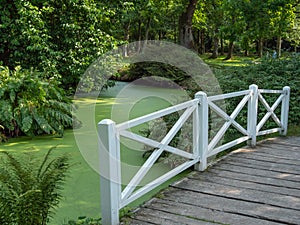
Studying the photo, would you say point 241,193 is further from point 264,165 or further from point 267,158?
point 267,158

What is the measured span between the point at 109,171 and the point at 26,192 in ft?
1.87

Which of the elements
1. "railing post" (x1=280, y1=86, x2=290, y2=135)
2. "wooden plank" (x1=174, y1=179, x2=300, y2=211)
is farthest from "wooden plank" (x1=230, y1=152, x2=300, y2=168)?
"railing post" (x1=280, y1=86, x2=290, y2=135)

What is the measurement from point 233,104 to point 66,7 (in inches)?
198

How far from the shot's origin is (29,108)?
6.31 m

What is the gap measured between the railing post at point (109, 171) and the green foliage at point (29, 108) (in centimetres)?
385

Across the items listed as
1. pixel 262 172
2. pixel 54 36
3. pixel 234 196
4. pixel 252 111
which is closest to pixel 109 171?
pixel 234 196

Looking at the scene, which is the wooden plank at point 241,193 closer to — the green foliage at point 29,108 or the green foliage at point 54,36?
the green foliage at point 29,108

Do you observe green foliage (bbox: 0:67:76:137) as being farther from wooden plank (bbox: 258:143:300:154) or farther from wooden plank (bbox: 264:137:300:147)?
wooden plank (bbox: 264:137:300:147)

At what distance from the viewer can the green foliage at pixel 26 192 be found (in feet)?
7.62

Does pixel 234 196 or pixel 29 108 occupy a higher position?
pixel 29 108

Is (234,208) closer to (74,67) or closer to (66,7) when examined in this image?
(74,67)

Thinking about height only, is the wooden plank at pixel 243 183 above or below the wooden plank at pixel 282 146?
below

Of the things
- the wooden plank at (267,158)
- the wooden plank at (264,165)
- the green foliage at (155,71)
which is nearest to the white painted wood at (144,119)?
the wooden plank at (264,165)

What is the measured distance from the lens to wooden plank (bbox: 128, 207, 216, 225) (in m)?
2.62
